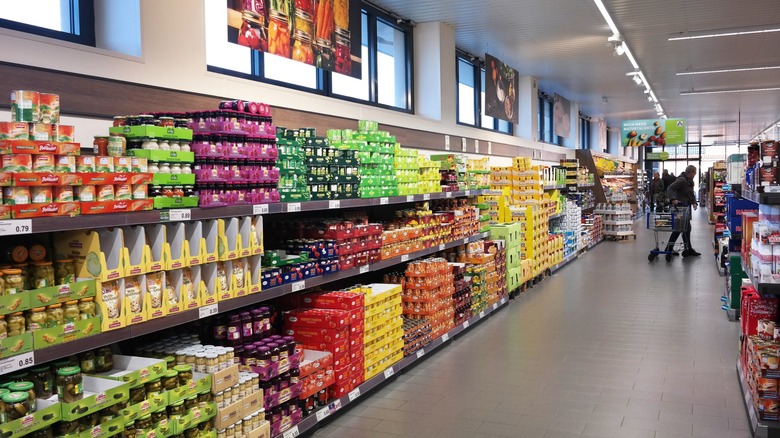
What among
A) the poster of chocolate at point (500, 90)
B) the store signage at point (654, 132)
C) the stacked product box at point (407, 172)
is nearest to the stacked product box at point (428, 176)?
the stacked product box at point (407, 172)

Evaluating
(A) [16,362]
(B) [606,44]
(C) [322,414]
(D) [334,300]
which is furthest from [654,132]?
(A) [16,362]

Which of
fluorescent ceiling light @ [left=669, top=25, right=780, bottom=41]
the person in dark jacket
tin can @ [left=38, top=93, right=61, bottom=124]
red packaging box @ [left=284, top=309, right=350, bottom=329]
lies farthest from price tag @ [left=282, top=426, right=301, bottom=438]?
the person in dark jacket

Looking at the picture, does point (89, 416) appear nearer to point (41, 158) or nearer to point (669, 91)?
point (41, 158)

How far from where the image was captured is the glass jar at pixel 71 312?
9.17 ft

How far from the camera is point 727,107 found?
21.5 m

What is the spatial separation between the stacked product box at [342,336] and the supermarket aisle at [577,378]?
25cm

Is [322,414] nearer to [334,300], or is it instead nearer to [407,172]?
[334,300]

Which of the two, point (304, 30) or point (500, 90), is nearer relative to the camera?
point (304, 30)

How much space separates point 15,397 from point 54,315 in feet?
1.23

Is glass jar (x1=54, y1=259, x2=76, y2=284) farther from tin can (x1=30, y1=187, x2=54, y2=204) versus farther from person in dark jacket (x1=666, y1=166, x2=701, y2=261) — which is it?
person in dark jacket (x1=666, y1=166, x2=701, y2=261)

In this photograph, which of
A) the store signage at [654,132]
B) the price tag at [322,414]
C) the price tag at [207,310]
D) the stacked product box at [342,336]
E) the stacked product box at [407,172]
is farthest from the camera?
the store signage at [654,132]

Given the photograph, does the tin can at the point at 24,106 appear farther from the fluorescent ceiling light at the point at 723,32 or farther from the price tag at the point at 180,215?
the fluorescent ceiling light at the point at 723,32

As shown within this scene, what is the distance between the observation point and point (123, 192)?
3.05m

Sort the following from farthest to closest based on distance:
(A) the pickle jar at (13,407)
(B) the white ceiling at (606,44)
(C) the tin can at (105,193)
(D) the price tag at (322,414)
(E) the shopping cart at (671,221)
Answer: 1. (E) the shopping cart at (671,221)
2. (B) the white ceiling at (606,44)
3. (D) the price tag at (322,414)
4. (C) the tin can at (105,193)
5. (A) the pickle jar at (13,407)
